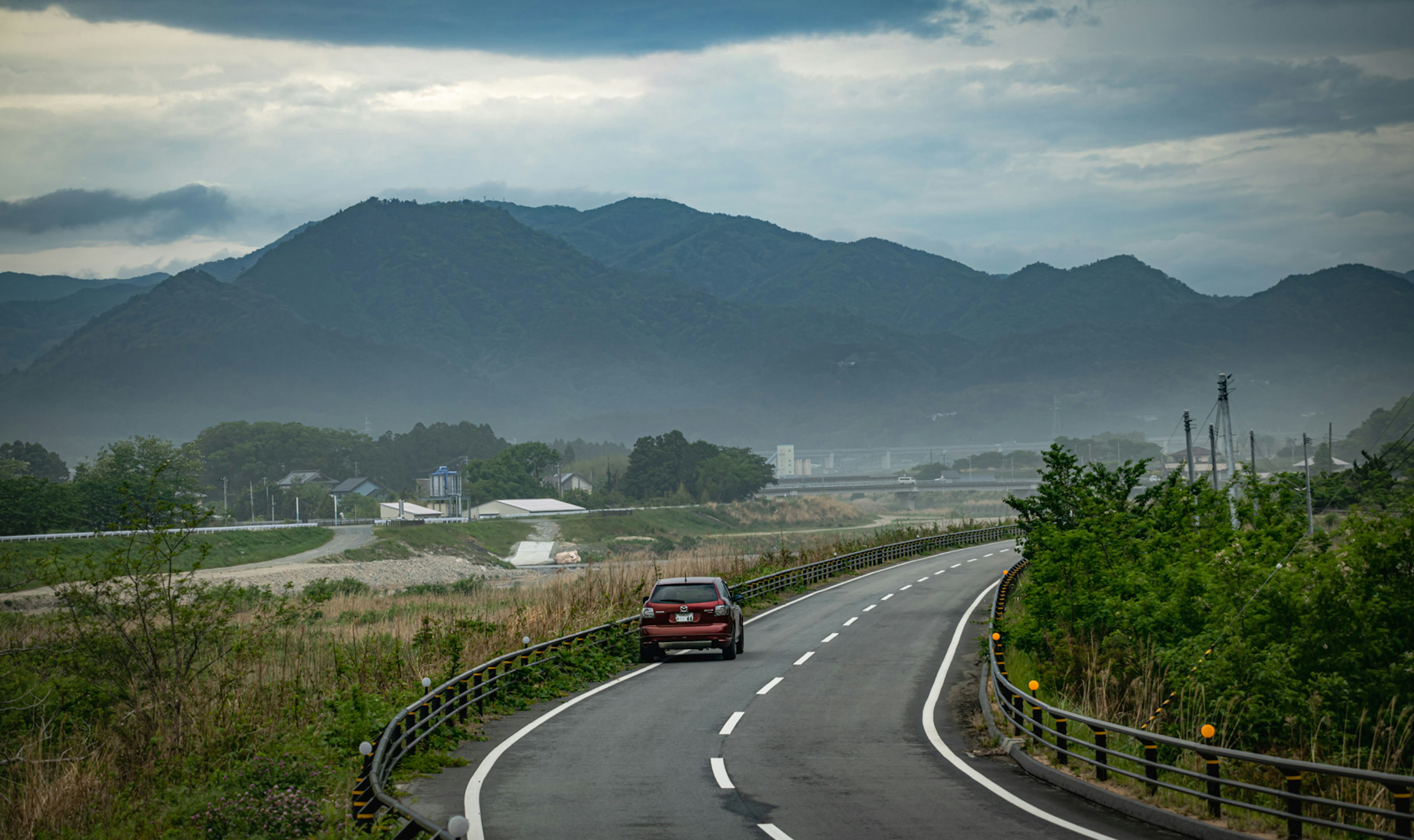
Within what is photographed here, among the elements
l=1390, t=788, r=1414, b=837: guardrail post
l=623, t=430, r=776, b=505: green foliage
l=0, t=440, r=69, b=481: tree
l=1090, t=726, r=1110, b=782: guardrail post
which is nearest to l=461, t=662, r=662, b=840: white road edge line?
l=1090, t=726, r=1110, b=782: guardrail post

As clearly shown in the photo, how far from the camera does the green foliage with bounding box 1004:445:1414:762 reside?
50.7 feet

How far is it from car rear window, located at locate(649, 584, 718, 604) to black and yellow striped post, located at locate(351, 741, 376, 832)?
479 inches

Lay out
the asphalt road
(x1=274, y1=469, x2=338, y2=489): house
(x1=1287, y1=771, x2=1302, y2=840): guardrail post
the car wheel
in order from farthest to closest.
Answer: (x1=274, y1=469, x2=338, y2=489): house, the car wheel, the asphalt road, (x1=1287, y1=771, x2=1302, y2=840): guardrail post

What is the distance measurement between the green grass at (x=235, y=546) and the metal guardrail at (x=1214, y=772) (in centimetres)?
6095

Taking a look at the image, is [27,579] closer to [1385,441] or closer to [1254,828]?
[1254,828]

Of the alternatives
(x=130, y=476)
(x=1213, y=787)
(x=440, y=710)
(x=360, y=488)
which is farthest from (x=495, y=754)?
(x=360, y=488)

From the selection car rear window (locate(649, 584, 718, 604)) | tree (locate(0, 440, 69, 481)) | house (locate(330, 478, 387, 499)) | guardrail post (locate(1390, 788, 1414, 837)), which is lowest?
guardrail post (locate(1390, 788, 1414, 837))

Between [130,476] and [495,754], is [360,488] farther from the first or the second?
[495,754]

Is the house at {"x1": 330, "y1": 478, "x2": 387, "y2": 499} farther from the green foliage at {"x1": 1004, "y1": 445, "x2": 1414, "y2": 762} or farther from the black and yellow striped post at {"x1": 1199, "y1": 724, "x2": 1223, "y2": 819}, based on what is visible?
the black and yellow striped post at {"x1": 1199, "y1": 724, "x2": 1223, "y2": 819}

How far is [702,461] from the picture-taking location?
169 metres

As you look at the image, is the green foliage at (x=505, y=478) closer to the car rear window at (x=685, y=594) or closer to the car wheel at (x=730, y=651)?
the car wheel at (x=730, y=651)

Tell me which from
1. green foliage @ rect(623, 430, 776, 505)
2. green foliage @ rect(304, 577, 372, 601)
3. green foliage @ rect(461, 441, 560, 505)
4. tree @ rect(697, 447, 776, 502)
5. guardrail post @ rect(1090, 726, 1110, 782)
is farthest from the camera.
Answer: green foliage @ rect(623, 430, 776, 505)

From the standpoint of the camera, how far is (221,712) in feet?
56.1

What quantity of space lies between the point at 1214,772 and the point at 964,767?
360cm
